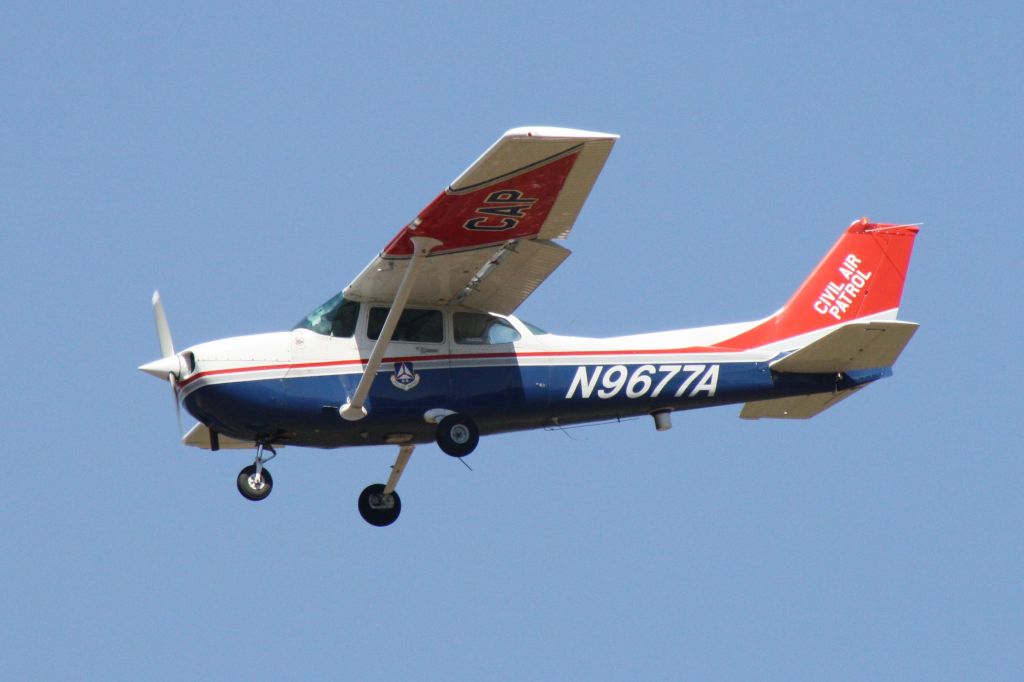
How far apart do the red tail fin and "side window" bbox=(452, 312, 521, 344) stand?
3424 millimetres

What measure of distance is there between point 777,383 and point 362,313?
453cm

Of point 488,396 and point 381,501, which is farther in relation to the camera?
point 381,501

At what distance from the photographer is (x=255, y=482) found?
1764 centimetres

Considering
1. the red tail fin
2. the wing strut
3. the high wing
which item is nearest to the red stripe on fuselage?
the wing strut

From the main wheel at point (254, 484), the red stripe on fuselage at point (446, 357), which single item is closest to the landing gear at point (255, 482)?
the main wheel at point (254, 484)

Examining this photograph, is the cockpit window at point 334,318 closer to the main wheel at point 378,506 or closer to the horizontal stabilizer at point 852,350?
the main wheel at point 378,506

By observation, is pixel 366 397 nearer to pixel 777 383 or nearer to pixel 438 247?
pixel 438 247

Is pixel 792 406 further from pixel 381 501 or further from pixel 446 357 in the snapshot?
pixel 381 501

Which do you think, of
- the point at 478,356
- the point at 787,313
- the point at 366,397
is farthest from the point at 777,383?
the point at 366,397

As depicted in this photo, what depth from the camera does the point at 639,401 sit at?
18.6 meters

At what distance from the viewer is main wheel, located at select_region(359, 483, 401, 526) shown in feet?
63.1

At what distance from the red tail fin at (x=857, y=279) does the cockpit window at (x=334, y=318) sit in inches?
197

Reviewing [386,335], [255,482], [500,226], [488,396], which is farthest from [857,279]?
[255,482]

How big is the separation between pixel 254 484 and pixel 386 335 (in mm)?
1998
